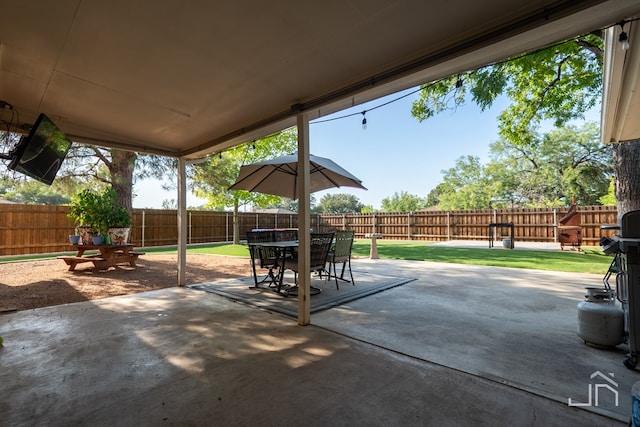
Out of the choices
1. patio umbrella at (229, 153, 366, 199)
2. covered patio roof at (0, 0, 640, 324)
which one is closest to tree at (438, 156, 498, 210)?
patio umbrella at (229, 153, 366, 199)

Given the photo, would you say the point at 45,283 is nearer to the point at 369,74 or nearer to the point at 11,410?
the point at 11,410

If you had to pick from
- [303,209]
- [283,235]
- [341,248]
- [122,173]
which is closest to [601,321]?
[303,209]

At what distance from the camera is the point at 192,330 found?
2.94 m

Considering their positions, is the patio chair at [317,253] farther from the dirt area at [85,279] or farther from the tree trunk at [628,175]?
the tree trunk at [628,175]

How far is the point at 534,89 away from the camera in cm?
735

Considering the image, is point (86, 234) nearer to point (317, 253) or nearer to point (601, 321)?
point (317, 253)

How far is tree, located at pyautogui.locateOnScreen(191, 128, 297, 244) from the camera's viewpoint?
1109cm

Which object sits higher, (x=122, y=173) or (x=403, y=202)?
(x=403, y=202)

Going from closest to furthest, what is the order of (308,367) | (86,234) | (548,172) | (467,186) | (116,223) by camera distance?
(308,367)
(86,234)
(116,223)
(548,172)
(467,186)

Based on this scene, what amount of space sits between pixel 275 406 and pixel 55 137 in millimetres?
3941

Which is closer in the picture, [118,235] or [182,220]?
[182,220]

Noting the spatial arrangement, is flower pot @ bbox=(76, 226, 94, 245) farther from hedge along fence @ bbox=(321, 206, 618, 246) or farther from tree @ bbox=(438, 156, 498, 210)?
tree @ bbox=(438, 156, 498, 210)

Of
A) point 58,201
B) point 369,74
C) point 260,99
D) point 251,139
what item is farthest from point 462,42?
point 58,201

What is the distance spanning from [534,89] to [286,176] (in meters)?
6.71
